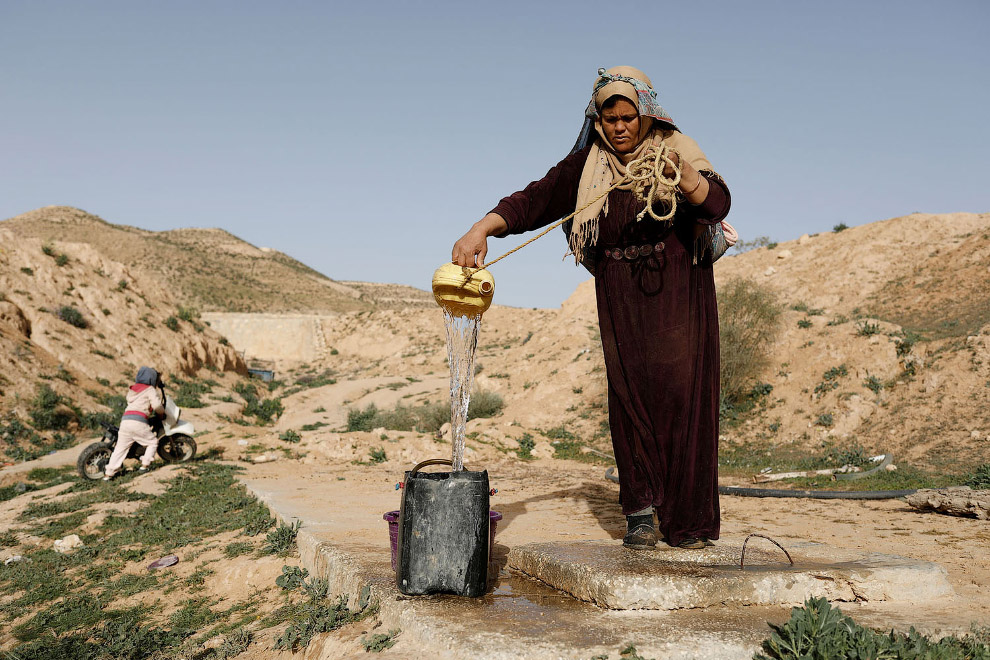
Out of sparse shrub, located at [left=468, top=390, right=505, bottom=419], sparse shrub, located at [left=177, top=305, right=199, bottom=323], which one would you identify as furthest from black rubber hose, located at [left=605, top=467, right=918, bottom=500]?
sparse shrub, located at [left=177, top=305, right=199, bottom=323]

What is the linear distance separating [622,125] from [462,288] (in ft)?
3.38

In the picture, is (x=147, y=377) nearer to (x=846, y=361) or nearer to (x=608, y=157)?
(x=608, y=157)

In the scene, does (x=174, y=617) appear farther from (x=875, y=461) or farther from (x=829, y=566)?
(x=875, y=461)

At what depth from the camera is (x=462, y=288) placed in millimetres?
2879

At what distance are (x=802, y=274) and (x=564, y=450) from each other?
497 inches

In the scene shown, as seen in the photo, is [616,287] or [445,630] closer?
[445,630]

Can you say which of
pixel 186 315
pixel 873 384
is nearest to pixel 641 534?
pixel 873 384

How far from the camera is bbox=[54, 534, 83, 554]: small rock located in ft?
18.4

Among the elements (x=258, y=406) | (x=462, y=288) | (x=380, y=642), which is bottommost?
(x=380, y=642)

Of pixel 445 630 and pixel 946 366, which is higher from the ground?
pixel 946 366

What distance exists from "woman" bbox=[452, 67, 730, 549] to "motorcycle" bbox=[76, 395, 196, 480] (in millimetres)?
7650

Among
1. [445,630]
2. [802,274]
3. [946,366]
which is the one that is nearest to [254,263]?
[802,274]

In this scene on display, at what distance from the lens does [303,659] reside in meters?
2.86

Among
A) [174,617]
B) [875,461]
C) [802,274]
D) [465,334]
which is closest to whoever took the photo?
[465,334]
